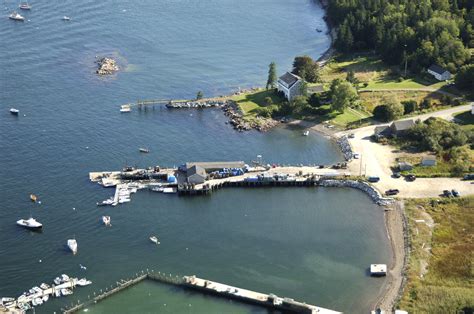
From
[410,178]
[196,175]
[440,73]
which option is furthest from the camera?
[440,73]

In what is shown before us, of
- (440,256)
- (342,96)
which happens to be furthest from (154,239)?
(342,96)

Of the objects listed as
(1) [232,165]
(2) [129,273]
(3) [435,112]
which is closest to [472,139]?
(3) [435,112]

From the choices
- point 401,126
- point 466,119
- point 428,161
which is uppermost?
point 401,126

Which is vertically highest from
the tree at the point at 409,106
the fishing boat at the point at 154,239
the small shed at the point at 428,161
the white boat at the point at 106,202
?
the tree at the point at 409,106

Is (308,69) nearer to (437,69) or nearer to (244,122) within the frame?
(244,122)

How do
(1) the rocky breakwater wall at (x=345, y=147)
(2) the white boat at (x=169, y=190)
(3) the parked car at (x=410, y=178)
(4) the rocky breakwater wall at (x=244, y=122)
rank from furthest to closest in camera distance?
(4) the rocky breakwater wall at (x=244, y=122), (1) the rocky breakwater wall at (x=345, y=147), (3) the parked car at (x=410, y=178), (2) the white boat at (x=169, y=190)

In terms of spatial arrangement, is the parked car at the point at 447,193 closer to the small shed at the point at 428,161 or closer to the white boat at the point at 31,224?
the small shed at the point at 428,161

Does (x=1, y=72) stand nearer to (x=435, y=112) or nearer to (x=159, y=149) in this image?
(x=159, y=149)

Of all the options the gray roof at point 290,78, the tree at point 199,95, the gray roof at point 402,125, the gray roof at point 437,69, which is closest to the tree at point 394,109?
the gray roof at point 402,125
